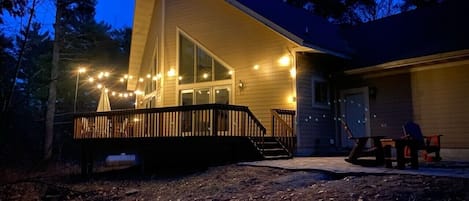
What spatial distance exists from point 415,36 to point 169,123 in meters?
7.78

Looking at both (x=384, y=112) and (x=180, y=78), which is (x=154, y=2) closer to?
(x=180, y=78)

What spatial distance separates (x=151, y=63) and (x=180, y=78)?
3.50 meters

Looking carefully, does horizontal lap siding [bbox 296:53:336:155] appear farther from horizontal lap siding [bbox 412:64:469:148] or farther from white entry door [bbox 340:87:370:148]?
horizontal lap siding [bbox 412:64:469:148]

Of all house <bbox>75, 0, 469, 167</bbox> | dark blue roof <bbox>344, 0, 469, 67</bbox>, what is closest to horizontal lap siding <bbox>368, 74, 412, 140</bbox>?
house <bbox>75, 0, 469, 167</bbox>

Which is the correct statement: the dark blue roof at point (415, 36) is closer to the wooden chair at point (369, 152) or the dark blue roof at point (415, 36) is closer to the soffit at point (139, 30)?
the wooden chair at point (369, 152)

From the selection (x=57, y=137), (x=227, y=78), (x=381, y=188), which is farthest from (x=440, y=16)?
(x=57, y=137)

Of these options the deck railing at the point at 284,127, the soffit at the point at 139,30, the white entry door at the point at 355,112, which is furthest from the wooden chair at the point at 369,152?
the soffit at the point at 139,30

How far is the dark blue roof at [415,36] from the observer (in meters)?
11.5

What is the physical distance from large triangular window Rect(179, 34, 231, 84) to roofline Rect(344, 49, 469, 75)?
4103 mm

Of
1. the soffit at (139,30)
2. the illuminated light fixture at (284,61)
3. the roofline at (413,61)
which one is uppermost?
the soffit at (139,30)

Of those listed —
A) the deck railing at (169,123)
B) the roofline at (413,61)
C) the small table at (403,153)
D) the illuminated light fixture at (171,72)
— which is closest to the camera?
the small table at (403,153)

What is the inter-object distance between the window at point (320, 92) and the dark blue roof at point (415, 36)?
1063mm

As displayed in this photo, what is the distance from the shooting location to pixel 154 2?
17.2 meters

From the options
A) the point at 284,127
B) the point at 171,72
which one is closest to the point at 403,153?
the point at 284,127
